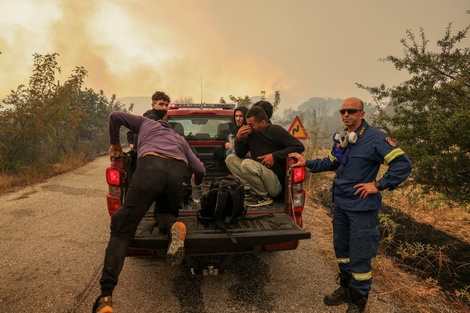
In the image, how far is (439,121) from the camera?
11.3 feet

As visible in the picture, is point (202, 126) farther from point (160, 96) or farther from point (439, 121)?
point (439, 121)

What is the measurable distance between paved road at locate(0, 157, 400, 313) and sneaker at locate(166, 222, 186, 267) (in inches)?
26.8

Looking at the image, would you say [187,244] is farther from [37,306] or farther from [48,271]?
[48,271]

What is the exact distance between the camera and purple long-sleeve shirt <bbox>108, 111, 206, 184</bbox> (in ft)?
7.93

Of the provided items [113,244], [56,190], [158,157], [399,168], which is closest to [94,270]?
[113,244]

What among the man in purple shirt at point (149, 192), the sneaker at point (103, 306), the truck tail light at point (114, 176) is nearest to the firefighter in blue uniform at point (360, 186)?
the man in purple shirt at point (149, 192)

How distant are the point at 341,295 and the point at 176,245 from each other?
5.77 feet

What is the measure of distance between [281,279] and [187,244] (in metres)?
1.40

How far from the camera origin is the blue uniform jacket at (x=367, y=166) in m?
2.20

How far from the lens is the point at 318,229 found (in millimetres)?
4773

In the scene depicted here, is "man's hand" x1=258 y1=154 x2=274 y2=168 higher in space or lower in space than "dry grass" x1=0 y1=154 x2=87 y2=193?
higher

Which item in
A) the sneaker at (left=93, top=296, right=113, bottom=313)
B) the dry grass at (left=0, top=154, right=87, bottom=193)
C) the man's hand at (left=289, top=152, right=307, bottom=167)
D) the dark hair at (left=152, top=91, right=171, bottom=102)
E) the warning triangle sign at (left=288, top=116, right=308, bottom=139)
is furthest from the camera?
the dry grass at (left=0, top=154, right=87, bottom=193)

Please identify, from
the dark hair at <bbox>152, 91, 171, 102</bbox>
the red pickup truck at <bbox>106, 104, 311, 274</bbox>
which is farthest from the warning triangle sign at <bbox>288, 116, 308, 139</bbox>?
the dark hair at <bbox>152, 91, 171, 102</bbox>

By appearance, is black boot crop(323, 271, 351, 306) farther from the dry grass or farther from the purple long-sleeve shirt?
the dry grass
